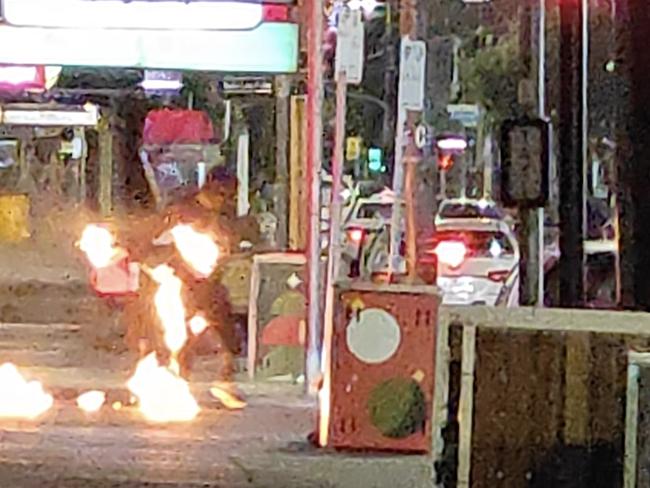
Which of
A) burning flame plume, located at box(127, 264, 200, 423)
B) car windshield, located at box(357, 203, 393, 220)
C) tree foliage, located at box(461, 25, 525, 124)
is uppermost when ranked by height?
tree foliage, located at box(461, 25, 525, 124)

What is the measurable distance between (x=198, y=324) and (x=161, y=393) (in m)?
1.54

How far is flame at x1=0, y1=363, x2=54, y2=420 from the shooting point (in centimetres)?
1520

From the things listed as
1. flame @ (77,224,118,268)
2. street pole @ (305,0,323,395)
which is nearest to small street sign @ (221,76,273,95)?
flame @ (77,224,118,268)

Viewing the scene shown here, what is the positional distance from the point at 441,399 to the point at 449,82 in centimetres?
2595

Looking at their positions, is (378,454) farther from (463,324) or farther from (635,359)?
(635,359)

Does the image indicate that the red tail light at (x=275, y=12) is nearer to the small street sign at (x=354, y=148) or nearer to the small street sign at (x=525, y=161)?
the small street sign at (x=525, y=161)

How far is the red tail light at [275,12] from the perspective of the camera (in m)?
17.3

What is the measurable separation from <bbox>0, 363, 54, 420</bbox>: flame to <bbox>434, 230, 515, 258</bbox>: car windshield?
8.69 metres

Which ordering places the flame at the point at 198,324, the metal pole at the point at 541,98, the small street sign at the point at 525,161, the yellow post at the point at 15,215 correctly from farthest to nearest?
the yellow post at the point at 15,215 → the flame at the point at 198,324 → the metal pole at the point at 541,98 → the small street sign at the point at 525,161

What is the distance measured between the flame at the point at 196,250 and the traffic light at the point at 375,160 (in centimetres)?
2389

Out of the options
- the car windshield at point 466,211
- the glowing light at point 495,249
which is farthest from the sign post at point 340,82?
the car windshield at point 466,211

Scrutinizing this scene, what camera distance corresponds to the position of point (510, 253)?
2511 centimetres

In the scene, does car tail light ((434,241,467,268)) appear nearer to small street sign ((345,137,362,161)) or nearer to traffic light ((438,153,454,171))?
small street sign ((345,137,362,161))

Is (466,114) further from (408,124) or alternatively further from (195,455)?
(195,455)
